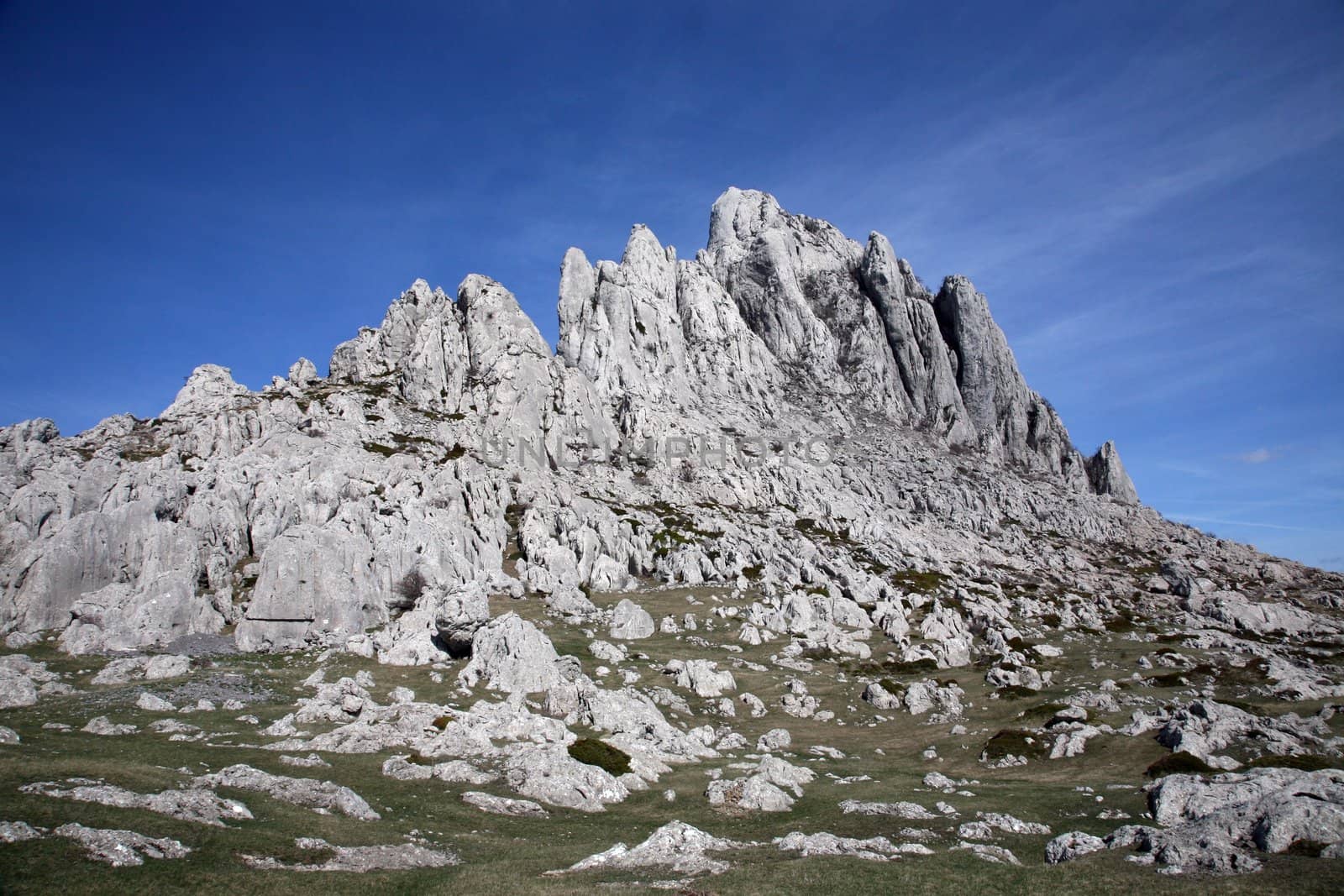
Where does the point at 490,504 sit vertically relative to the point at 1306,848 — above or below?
above

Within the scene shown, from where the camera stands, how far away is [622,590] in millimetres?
105375

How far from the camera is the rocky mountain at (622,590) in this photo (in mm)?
39281

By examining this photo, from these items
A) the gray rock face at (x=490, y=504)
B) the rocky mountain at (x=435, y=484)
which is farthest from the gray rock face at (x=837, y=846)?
the rocky mountain at (x=435, y=484)

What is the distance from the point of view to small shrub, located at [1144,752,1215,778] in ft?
131

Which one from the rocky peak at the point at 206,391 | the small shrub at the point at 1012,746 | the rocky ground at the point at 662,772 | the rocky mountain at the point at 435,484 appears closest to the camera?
the rocky ground at the point at 662,772

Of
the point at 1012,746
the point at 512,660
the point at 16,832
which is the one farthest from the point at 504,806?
the point at 1012,746

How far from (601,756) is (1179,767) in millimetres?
Answer: 33930

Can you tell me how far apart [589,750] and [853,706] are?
33.4 metres

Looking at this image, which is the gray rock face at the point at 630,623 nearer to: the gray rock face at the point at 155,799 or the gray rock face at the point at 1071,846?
the gray rock face at the point at 155,799

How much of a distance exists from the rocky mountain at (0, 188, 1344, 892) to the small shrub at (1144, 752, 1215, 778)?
59 centimetres

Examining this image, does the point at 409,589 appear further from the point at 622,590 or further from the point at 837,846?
the point at 837,846

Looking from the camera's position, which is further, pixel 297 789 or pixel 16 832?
pixel 297 789

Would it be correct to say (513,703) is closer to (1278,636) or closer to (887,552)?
(887,552)

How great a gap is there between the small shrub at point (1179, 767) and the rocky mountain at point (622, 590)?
23.2 inches
